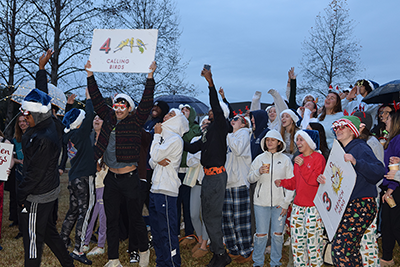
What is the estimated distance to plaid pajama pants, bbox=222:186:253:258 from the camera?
17.1ft

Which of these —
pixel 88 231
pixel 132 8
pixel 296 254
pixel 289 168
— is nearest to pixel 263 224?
pixel 296 254

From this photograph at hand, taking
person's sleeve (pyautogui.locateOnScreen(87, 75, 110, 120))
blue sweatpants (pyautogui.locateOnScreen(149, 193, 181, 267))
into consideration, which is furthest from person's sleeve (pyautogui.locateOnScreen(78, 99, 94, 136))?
blue sweatpants (pyautogui.locateOnScreen(149, 193, 181, 267))

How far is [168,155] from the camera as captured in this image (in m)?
4.74

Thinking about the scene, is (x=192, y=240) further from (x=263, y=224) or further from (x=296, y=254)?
(x=296, y=254)

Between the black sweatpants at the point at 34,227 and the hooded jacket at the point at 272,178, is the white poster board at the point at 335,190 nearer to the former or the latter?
the hooded jacket at the point at 272,178

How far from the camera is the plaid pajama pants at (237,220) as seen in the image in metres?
5.20

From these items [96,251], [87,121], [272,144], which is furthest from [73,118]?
[272,144]

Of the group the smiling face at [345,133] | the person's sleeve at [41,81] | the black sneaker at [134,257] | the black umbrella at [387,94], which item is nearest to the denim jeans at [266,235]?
the smiling face at [345,133]

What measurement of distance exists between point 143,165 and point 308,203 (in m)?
2.70

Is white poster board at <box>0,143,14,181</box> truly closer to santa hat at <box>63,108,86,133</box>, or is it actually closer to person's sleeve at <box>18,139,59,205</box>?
santa hat at <box>63,108,86,133</box>

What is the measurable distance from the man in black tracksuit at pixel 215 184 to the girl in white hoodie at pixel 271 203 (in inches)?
19.1

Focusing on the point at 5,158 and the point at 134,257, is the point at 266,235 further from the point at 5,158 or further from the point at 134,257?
the point at 5,158

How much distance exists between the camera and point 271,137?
4836mm

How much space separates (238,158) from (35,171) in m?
3.04
